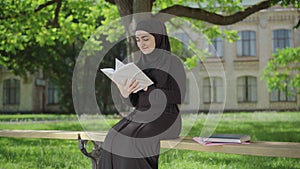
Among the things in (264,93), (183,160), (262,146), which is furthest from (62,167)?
(264,93)

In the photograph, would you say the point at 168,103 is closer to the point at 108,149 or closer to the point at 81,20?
the point at 108,149

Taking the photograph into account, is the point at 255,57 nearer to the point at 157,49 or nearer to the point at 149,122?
the point at 157,49

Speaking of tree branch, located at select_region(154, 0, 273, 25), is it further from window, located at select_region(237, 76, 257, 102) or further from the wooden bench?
window, located at select_region(237, 76, 257, 102)

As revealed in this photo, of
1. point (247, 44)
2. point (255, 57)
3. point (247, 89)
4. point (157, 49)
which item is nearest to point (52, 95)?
point (247, 89)

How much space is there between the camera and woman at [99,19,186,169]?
295cm

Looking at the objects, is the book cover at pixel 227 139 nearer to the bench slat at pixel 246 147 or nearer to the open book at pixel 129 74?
the bench slat at pixel 246 147

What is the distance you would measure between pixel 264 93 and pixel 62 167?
20.8 meters

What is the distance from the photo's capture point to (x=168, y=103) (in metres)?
3.18

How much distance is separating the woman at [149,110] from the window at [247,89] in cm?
2180

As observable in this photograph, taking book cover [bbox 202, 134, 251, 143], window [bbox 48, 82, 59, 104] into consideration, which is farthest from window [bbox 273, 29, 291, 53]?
book cover [bbox 202, 134, 251, 143]

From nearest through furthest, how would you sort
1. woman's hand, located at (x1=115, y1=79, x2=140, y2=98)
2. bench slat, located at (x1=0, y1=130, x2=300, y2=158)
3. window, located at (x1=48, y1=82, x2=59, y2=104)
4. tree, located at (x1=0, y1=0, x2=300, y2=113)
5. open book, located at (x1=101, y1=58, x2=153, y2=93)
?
bench slat, located at (x1=0, y1=130, x2=300, y2=158) < open book, located at (x1=101, y1=58, x2=153, y2=93) < woman's hand, located at (x1=115, y1=79, x2=140, y2=98) < tree, located at (x1=0, y1=0, x2=300, y2=113) < window, located at (x1=48, y1=82, x2=59, y2=104)

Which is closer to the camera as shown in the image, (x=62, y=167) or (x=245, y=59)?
(x=62, y=167)

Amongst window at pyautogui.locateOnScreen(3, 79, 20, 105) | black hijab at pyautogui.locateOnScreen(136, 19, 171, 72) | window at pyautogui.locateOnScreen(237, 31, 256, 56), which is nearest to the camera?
black hijab at pyautogui.locateOnScreen(136, 19, 171, 72)

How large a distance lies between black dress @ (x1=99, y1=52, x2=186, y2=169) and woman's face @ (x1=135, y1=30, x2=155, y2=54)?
2.4 inches
